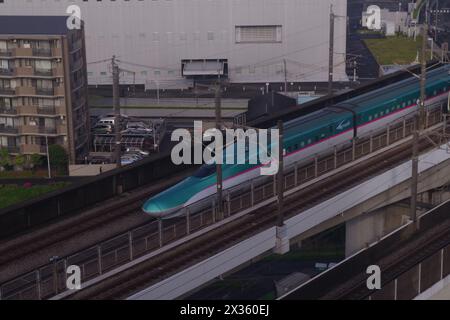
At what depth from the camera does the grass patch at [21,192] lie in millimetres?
45031

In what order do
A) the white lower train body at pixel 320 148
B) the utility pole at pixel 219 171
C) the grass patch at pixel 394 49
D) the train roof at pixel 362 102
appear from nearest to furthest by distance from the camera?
1. the utility pole at pixel 219 171
2. the white lower train body at pixel 320 148
3. the train roof at pixel 362 102
4. the grass patch at pixel 394 49

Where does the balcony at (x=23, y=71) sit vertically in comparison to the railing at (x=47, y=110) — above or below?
above

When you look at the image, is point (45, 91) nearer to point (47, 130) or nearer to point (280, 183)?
point (47, 130)

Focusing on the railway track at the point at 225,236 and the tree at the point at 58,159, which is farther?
the tree at the point at 58,159

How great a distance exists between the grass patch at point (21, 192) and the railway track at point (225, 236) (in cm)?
2046

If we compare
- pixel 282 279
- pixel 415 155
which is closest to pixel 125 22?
pixel 282 279

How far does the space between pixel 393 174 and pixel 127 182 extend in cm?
1081

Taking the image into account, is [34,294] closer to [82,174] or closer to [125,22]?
[82,174]

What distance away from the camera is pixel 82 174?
158 ft

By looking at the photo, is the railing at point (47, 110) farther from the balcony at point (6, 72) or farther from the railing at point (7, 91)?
the balcony at point (6, 72)

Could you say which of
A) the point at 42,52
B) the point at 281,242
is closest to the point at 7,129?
the point at 42,52

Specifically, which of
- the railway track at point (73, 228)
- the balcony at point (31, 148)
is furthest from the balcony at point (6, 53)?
the railway track at point (73, 228)

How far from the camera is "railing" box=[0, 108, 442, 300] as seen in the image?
2247 centimetres

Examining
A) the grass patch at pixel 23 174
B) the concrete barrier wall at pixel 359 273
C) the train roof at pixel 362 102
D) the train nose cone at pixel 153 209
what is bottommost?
the grass patch at pixel 23 174
